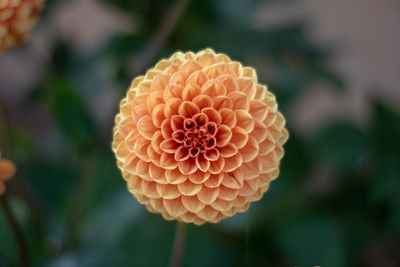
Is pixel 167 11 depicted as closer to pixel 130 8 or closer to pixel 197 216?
pixel 130 8

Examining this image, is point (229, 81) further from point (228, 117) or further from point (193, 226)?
point (193, 226)

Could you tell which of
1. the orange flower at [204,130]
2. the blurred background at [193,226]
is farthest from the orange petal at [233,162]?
the blurred background at [193,226]

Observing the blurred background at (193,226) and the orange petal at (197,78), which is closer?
the orange petal at (197,78)

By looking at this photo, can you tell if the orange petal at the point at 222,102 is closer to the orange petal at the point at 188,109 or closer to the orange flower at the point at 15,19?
the orange petal at the point at 188,109

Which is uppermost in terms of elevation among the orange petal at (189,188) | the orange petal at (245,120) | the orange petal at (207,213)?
the orange petal at (245,120)

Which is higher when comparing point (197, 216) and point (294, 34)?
point (294, 34)

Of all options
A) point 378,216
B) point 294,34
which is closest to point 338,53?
point 294,34

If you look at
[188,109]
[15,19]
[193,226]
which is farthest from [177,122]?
[193,226]
